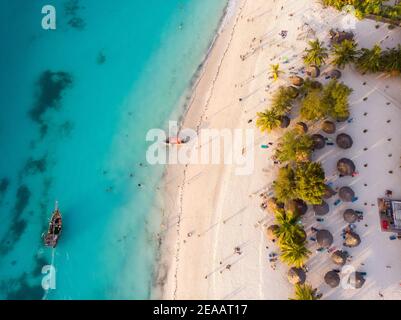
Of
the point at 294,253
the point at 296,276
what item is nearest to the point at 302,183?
the point at 294,253

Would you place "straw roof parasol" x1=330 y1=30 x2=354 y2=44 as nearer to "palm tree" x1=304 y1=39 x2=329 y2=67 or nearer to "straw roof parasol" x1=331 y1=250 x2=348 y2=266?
"palm tree" x1=304 y1=39 x2=329 y2=67

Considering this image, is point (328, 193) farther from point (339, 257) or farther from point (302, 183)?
point (339, 257)

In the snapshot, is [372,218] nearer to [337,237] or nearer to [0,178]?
[337,237]

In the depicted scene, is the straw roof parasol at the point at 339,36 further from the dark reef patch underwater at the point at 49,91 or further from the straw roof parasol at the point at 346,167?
the dark reef patch underwater at the point at 49,91

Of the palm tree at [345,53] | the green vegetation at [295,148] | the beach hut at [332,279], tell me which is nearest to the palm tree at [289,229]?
the beach hut at [332,279]
